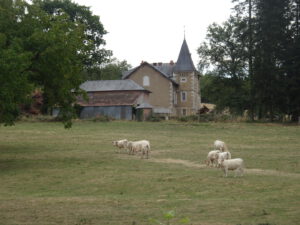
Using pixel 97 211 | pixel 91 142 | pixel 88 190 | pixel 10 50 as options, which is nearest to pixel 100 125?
pixel 91 142

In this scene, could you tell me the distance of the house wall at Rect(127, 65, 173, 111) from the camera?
81.4m

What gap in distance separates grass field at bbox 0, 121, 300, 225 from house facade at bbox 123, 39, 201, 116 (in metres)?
38.3

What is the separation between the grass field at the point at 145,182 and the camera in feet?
44.2

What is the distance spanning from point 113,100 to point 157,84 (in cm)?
1313

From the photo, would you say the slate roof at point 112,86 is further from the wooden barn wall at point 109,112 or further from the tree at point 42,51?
the tree at point 42,51

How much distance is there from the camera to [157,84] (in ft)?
268

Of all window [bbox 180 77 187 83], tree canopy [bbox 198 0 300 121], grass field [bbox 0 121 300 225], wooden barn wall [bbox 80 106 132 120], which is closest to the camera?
grass field [bbox 0 121 300 225]

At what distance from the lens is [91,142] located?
1527 inches

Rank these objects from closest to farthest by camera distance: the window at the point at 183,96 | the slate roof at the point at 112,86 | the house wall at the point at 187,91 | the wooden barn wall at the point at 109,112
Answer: the wooden barn wall at the point at 109,112 → the slate roof at the point at 112,86 → the house wall at the point at 187,91 → the window at the point at 183,96

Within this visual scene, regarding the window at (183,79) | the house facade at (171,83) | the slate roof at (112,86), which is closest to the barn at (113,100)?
the slate roof at (112,86)

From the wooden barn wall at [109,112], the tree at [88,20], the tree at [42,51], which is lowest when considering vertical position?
the wooden barn wall at [109,112]

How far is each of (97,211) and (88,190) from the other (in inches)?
205

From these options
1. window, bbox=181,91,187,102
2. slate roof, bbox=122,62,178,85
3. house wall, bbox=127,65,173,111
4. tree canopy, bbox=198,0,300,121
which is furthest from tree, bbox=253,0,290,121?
window, bbox=181,91,187,102

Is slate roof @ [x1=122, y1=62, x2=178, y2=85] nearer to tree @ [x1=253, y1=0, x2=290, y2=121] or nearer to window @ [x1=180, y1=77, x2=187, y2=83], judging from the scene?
window @ [x1=180, y1=77, x2=187, y2=83]
